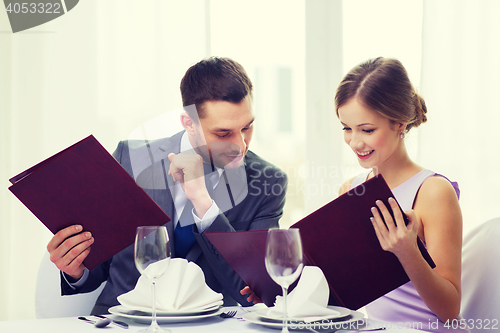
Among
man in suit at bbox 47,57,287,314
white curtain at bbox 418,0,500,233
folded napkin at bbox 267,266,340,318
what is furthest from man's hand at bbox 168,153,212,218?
white curtain at bbox 418,0,500,233

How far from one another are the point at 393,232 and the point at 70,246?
30.5 inches

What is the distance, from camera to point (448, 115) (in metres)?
2.39

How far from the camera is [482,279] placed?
1356mm

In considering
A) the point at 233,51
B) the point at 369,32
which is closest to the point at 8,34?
the point at 233,51

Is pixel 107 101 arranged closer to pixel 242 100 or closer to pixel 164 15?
pixel 164 15

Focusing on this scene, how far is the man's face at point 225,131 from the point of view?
1.66 metres

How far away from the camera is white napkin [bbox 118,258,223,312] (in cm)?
99

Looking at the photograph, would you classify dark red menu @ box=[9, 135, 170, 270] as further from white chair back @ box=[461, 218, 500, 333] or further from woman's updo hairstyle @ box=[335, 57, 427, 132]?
white chair back @ box=[461, 218, 500, 333]

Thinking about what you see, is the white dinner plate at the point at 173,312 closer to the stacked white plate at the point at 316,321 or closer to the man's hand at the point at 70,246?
the stacked white plate at the point at 316,321

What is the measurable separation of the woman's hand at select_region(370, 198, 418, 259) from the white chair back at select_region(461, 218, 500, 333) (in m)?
0.45

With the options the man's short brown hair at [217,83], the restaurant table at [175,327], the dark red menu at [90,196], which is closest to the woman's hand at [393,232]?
the restaurant table at [175,327]

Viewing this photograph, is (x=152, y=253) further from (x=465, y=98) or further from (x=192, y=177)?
(x=465, y=98)

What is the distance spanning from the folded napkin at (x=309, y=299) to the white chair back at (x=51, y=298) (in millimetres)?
828

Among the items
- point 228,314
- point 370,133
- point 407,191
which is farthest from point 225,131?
point 228,314
